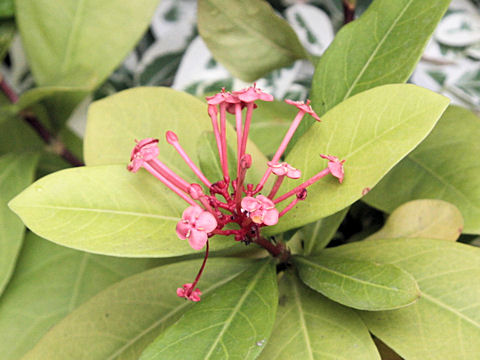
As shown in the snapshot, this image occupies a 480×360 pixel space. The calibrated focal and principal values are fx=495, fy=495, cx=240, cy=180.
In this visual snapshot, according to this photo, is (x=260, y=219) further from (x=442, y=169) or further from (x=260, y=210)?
(x=442, y=169)

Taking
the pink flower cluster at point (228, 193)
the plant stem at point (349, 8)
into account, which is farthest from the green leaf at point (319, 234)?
the plant stem at point (349, 8)

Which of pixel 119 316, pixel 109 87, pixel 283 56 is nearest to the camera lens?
pixel 119 316

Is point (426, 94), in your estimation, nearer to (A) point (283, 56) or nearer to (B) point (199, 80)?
(A) point (283, 56)

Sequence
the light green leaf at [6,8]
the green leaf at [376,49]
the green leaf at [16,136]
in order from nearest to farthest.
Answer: the green leaf at [376,49]
the light green leaf at [6,8]
the green leaf at [16,136]

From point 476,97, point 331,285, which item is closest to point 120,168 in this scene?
point 331,285

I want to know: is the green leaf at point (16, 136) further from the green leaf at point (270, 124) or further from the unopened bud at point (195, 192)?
the unopened bud at point (195, 192)

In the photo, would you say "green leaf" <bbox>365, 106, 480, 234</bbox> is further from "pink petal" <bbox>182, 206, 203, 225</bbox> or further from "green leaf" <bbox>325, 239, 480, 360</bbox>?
"pink petal" <bbox>182, 206, 203, 225</bbox>

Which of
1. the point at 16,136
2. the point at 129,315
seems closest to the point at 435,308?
the point at 129,315

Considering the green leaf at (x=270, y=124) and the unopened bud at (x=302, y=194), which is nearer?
the unopened bud at (x=302, y=194)
